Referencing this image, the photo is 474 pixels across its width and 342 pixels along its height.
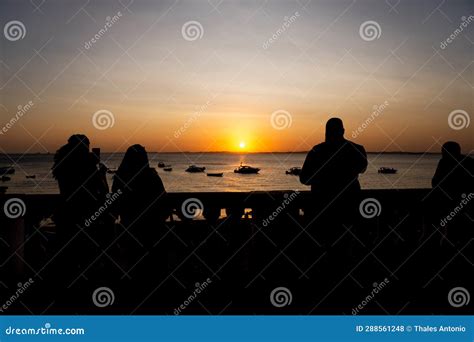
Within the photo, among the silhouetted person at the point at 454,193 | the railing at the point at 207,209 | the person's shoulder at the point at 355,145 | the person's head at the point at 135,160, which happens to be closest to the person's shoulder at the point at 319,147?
the person's shoulder at the point at 355,145

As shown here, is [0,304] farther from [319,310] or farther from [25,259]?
[319,310]

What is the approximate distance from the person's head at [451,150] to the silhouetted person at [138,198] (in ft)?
12.4

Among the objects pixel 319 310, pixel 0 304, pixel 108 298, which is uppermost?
pixel 319 310

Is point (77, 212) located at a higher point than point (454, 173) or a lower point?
lower

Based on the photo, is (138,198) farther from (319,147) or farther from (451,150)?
(451,150)

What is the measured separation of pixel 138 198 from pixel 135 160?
0.44 m

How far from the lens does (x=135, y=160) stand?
501 cm

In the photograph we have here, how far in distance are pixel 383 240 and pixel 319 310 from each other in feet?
5.46

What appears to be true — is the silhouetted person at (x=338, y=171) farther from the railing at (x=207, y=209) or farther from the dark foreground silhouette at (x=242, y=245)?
the railing at (x=207, y=209)

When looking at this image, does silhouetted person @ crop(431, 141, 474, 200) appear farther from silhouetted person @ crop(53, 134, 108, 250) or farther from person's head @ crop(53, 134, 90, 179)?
person's head @ crop(53, 134, 90, 179)

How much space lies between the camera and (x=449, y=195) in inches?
222

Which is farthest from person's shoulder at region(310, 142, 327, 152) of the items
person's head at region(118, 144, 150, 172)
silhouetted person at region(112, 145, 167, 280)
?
person's head at region(118, 144, 150, 172)

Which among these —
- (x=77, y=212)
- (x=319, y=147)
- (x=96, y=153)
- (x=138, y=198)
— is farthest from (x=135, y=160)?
(x=319, y=147)

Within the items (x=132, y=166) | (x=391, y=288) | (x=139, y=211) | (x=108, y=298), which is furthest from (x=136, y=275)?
(x=391, y=288)
